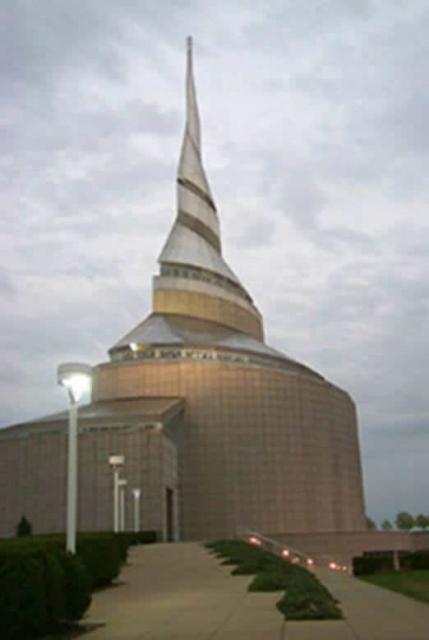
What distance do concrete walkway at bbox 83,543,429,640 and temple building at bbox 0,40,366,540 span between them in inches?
1212

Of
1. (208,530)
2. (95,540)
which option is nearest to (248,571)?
(95,540)

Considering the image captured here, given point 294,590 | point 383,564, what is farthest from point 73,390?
point 383,564

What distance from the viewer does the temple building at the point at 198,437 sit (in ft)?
165

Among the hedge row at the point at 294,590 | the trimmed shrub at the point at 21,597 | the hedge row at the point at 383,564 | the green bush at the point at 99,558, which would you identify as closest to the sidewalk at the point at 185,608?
the hedge row at the point at 294,590

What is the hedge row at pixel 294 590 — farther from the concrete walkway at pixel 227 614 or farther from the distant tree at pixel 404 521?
the distant tree at pixel 404 521

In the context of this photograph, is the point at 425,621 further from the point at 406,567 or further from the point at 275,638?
the point at 406,567

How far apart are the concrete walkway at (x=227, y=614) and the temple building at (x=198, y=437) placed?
30.8 meters

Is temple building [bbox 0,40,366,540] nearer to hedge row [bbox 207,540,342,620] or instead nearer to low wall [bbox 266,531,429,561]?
low wall [bbox 266,531,429,561]

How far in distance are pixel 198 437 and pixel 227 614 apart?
158ft

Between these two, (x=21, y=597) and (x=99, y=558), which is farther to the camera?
(x=99, y=558)

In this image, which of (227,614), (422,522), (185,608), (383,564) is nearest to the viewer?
(227,614)

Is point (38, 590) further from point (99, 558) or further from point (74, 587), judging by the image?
point (99, 558)

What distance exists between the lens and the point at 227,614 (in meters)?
11.2

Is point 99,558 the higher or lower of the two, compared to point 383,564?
higher
